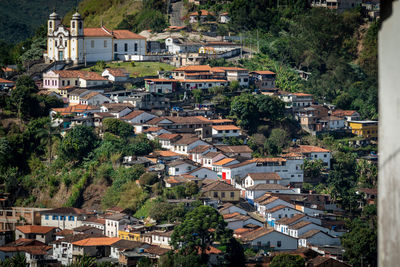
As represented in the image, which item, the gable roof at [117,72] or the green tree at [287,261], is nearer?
the green tree at [287,261]

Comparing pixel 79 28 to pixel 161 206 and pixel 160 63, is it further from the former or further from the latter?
pixel 161 206

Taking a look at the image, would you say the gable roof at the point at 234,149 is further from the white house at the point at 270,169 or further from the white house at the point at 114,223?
the white house at the point at 114,223

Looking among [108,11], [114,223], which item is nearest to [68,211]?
[114,223]

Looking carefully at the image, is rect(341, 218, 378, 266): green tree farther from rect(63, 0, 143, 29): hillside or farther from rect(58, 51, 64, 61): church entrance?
rect(63, 0, 143, 29): hillside

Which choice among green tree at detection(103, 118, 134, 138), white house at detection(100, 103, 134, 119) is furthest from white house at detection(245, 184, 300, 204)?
white house at detection(100, 103, 134, 119)

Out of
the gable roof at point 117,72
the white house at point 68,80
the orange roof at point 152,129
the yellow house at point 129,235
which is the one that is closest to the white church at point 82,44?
the white house at point 68,80

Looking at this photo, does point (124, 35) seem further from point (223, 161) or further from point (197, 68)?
point (223, 161)

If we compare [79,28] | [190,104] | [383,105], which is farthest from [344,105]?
[383,105]
